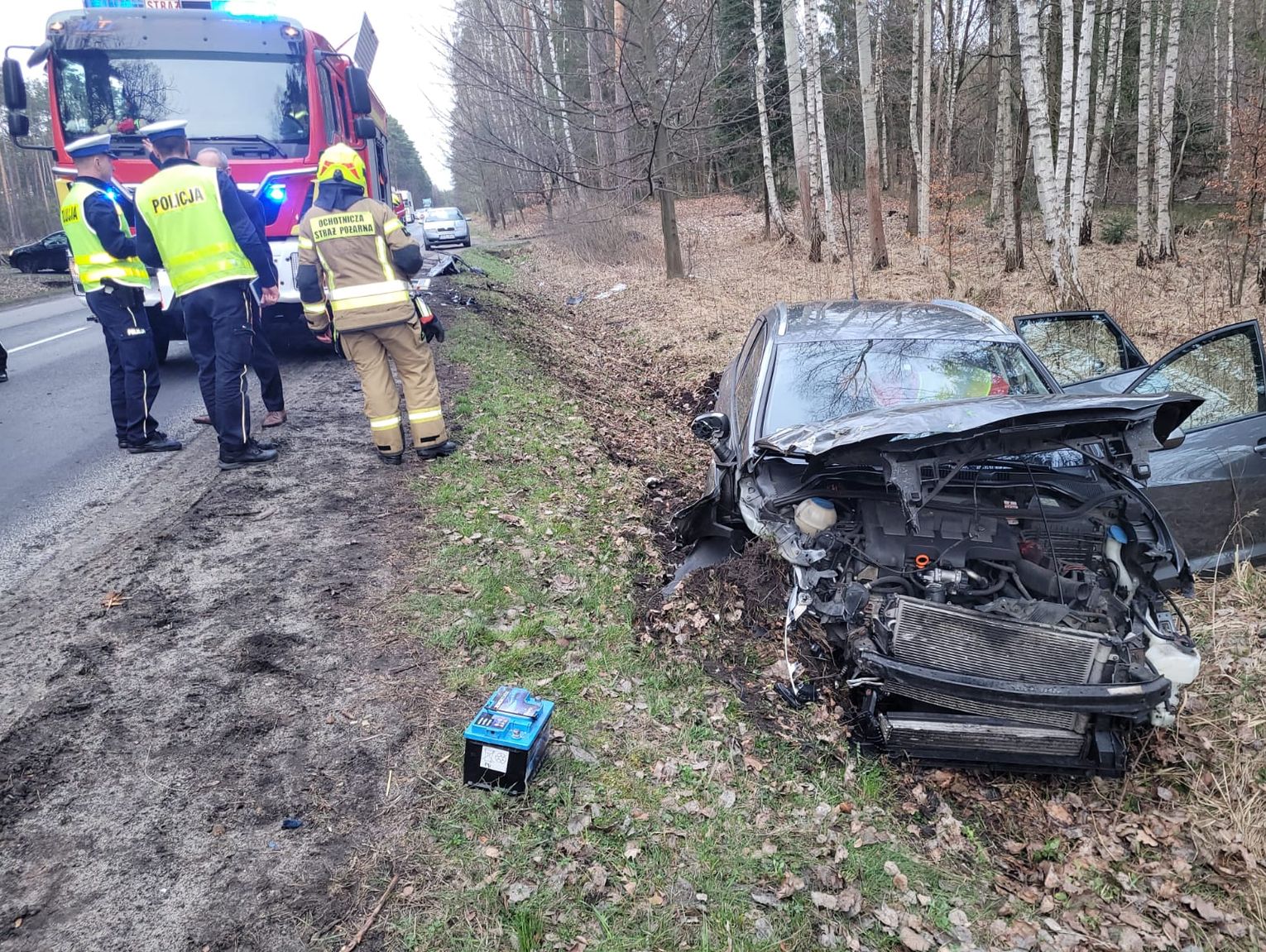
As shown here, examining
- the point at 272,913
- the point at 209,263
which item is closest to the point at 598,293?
the point at 209,263

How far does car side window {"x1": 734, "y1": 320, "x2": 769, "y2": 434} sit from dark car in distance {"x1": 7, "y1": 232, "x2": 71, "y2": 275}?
1084 centimetres

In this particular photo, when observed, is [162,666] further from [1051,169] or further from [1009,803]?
[1051,169]

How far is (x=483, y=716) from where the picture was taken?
320cm

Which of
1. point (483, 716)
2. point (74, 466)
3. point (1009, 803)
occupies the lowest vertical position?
point (1009, 803)

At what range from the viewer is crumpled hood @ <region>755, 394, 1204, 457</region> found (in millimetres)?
3396

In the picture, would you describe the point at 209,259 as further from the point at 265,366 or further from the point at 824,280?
the point at 824,280

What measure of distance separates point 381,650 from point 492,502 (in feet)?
6.35

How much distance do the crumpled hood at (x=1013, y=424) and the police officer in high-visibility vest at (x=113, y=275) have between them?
539 cm

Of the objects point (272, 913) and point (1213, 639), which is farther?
point (1213, 639)

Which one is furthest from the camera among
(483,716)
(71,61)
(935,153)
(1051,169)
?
(935,153)

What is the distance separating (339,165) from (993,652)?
527 cm

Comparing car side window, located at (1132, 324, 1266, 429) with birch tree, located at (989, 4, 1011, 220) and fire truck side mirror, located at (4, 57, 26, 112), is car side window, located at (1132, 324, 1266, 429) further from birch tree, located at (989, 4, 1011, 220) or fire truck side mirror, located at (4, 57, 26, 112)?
birch tree, located at (989, 4, 1011, 220)

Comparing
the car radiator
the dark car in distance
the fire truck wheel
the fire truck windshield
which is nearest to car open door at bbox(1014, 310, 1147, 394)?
the car radiator

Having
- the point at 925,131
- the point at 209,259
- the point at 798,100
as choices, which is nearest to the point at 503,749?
the point at 209,259
